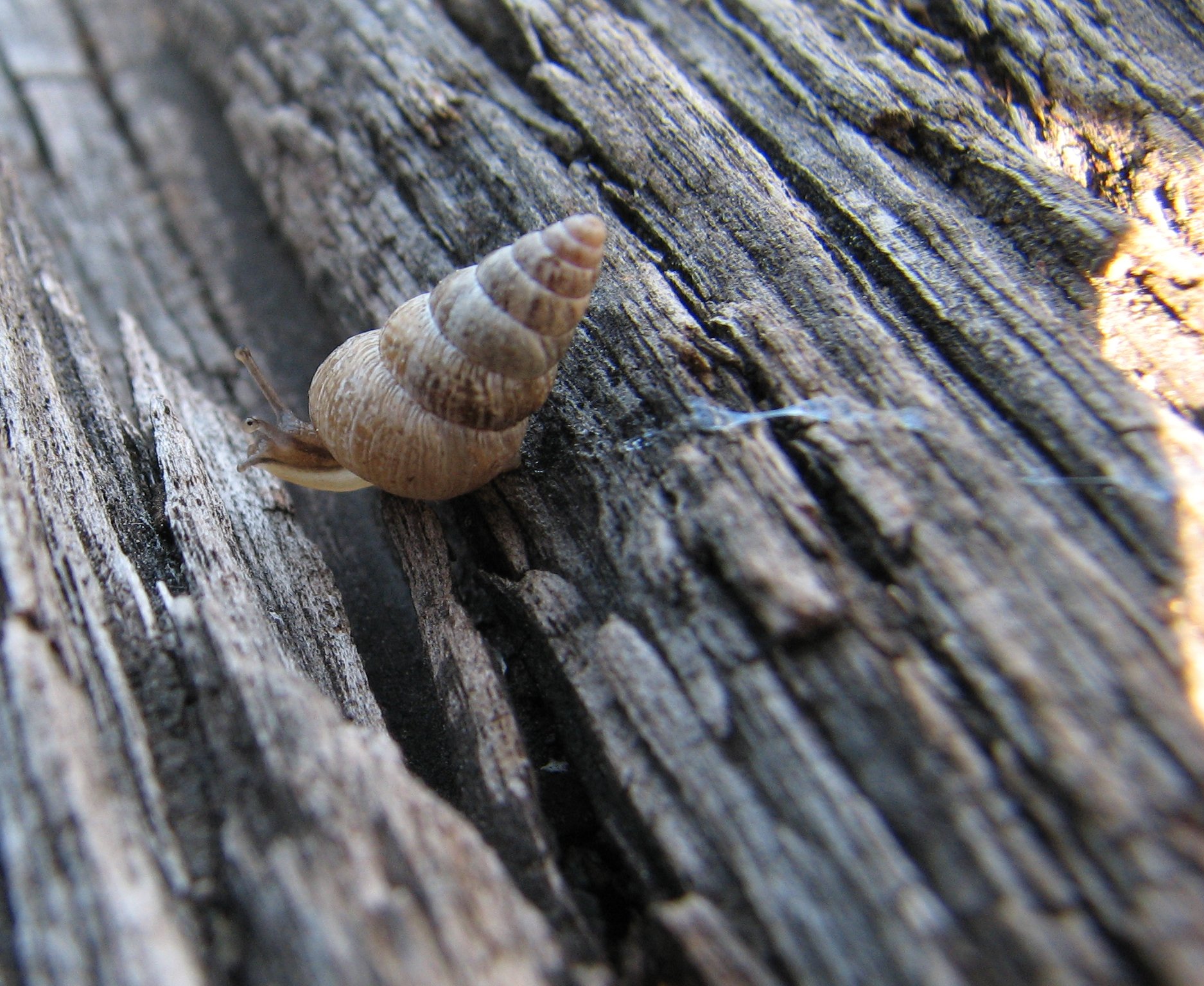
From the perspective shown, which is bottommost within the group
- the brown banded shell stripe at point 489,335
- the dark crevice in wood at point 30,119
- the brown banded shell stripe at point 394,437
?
the dark crevice in wood at point 30,119

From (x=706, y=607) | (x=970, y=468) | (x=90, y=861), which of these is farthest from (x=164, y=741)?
(x=970, y=468)

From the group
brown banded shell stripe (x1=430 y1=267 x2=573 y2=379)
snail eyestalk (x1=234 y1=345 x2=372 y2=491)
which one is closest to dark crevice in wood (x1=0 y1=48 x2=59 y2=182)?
snail eyestalk (x1=234 y1=345 x2=372 y2=491)

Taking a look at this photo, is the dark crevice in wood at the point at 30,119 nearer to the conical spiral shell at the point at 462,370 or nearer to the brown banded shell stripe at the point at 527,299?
the conical spiral shell at the point at 462,370

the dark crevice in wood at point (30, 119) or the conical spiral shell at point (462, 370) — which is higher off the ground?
the conical spiral shell at point (462, 370)

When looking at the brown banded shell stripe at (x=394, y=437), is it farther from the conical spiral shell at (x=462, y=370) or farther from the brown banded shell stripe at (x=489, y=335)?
the brown banded shell stripe at (x=489, y=335)

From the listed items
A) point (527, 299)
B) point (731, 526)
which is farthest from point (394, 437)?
point (731, 526)

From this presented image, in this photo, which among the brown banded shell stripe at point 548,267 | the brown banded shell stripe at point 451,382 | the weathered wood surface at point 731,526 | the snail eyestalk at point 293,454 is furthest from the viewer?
the snail eyestalk at point 293,454

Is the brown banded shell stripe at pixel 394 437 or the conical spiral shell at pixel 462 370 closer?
the conical spiral shell at pixel 462 370

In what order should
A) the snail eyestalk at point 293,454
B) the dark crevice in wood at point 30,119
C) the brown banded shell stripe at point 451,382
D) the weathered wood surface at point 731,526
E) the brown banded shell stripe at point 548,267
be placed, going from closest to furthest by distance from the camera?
the weathered wood surface at point 731,526, the brown banded shell stripe at point 548,267, the brown banded shell stripe at point 451,382, the snail eyestalk at point 293,454, the dark crevice in wood at point 30,119

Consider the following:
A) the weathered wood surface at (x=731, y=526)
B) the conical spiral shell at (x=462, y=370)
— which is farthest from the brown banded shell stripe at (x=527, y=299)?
the weathered wood surface at (x=731, y=526)

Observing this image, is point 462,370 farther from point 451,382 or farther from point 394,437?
point 394,437

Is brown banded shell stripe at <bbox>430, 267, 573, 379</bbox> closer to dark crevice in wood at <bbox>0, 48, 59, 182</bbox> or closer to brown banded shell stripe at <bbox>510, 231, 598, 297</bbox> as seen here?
brown banded shell stripe at <bbox>510, 231, 598, 297</bbox>
